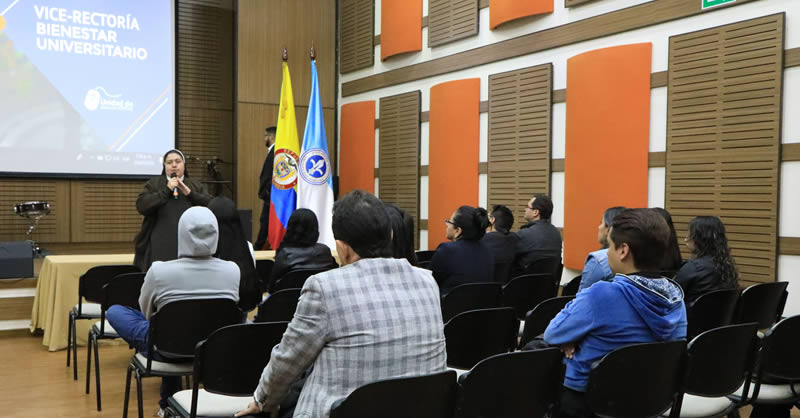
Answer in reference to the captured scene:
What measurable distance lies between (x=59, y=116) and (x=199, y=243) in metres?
5.98

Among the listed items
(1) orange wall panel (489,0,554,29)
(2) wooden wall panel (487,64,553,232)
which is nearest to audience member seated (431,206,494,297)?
(2) wooden wall panel (487,64,553,232)

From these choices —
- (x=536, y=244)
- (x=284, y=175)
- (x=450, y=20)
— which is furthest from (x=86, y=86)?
(x=536, y=244)

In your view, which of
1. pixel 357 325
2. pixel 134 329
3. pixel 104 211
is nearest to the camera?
pixel 357 325

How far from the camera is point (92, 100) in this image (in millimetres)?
7961

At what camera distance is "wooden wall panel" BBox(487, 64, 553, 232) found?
6230mm

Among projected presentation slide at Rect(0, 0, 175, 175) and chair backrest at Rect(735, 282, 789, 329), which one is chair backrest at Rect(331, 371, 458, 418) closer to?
chair backrest at Rect(735, 282, 789, 329)

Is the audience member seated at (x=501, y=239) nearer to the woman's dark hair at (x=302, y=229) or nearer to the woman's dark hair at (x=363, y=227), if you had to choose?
the woman's dark hair at (x=302, y=229)

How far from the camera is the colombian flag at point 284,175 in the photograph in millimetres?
7336

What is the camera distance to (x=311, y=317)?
166 centimetres

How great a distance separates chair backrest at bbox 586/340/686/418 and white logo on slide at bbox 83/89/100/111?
7.54 metres

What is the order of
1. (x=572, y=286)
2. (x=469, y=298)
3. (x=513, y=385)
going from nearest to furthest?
1. (x=513, y=385)
2. (x=469, y=298)
3. (x=572, y=286)

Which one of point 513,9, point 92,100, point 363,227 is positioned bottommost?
point 363,227

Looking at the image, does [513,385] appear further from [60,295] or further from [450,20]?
[450,20]

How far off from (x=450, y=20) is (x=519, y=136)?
1683mm
